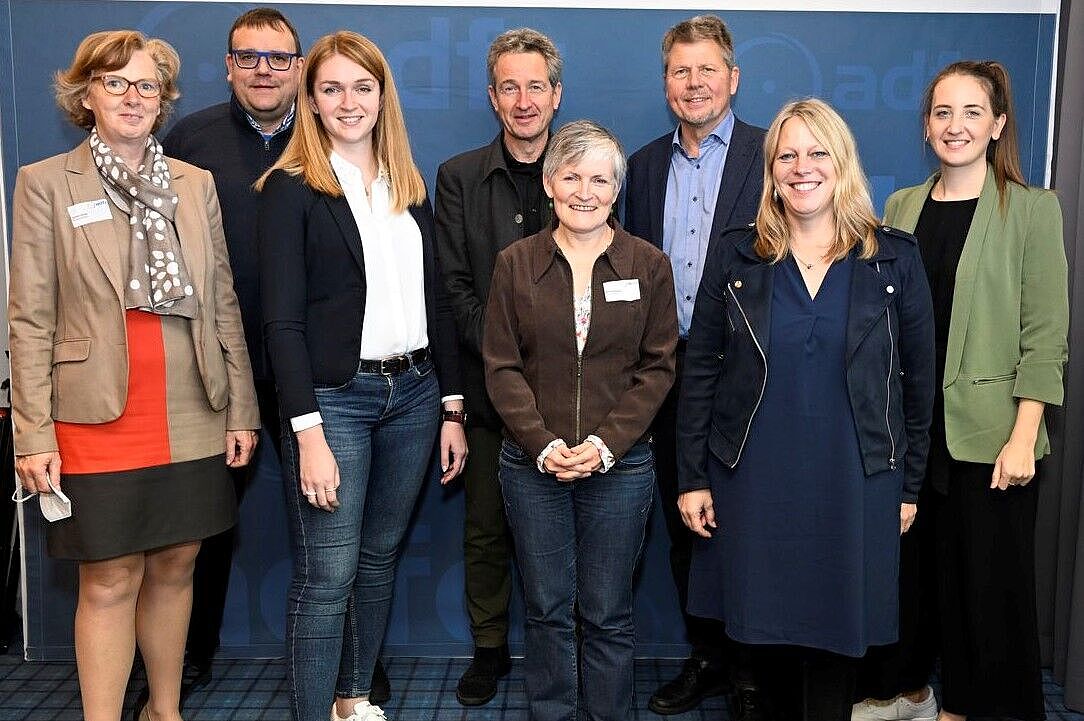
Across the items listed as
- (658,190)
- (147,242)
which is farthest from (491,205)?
(147,242)

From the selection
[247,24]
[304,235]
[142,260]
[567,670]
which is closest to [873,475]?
[567,670]

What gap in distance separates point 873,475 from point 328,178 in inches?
57.4

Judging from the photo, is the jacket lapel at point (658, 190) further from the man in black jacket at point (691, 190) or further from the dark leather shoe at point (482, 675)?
the dark leather shoe at point (482, 675)

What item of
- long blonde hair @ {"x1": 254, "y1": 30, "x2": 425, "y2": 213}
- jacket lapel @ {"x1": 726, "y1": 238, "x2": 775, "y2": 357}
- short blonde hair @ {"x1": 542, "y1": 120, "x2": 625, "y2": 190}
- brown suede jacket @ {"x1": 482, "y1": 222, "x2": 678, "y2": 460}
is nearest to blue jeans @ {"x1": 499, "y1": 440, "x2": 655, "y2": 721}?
brown suede jacket @ {"x1": 482, "y1": 222, "x2": 678, "y2": 460}

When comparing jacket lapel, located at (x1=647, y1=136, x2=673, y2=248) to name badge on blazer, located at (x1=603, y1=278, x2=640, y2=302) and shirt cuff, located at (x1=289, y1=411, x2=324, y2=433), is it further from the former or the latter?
shirt cuff, located at (x1=289, y1=411, x2=324, y2=433)

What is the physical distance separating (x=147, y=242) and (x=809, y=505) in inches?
67.4

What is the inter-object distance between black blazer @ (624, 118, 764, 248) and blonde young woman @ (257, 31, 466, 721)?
2.33ft

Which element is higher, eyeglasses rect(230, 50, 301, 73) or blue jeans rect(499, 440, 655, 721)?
eyeglasses rect(230, 50, 301, 73)

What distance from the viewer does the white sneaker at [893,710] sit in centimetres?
282

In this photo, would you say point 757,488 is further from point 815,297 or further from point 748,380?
point 815,297

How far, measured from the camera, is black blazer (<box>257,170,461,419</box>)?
225 centimetres

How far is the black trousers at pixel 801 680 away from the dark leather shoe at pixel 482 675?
0.78 m

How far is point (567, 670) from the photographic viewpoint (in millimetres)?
2463

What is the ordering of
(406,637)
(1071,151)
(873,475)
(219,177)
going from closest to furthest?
1. (873,475)
2. (219,177)
3. (1071,151)
4. (406,637)
